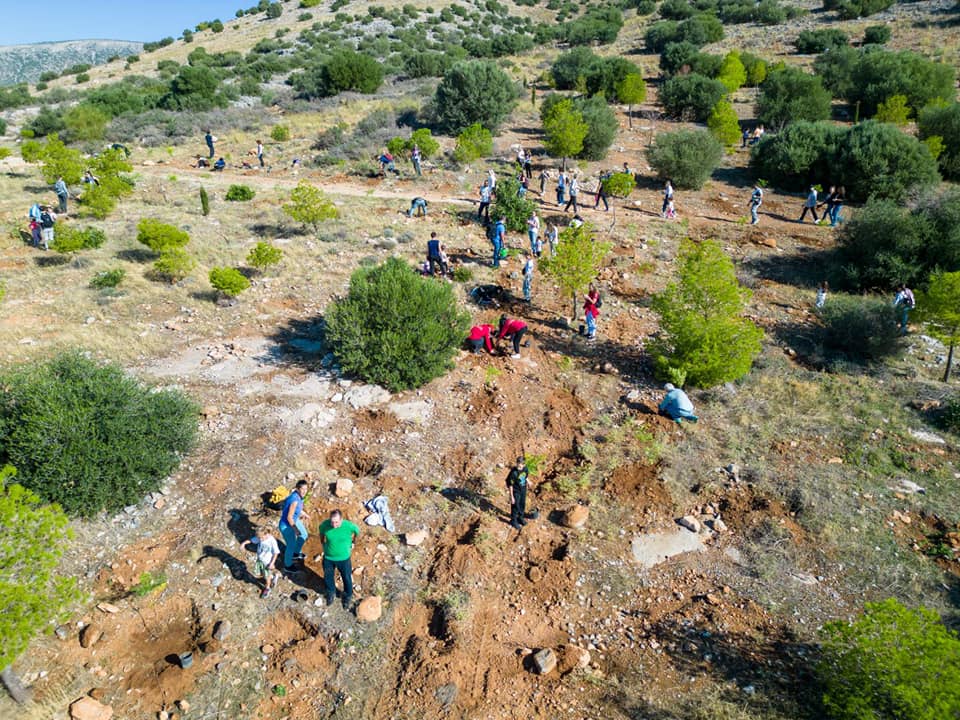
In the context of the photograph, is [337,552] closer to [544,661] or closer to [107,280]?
[544,661]

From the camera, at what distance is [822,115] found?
32.5 m

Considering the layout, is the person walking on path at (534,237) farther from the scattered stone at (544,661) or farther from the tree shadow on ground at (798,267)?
the scattered stone at (544,661)

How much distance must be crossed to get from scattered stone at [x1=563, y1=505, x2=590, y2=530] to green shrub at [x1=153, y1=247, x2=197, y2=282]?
12063mm

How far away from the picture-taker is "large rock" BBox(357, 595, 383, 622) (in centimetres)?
732

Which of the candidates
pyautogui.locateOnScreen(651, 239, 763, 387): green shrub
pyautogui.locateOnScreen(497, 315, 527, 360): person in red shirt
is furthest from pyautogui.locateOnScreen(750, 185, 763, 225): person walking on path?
pyautogui.locateOnScreen(497, 315, 527, 360): person in red shirt

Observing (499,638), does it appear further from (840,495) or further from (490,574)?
(840,495)

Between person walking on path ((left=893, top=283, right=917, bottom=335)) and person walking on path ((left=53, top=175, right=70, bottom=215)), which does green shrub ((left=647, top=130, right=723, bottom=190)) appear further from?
person walking on path ((left=53, top=175, right=70, bottom=215))

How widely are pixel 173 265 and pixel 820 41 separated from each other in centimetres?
5110

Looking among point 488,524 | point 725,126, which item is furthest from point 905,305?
point 725,126

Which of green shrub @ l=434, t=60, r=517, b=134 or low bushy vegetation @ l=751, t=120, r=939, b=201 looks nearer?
low bushy vegetation @ l=751, t=120, r=939, b=201

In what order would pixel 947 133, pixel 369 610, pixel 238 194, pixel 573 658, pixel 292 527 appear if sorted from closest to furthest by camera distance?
pixel 573 658, pixel 369 610, pixel 292 527, pixel 238 194, pixel 947 133

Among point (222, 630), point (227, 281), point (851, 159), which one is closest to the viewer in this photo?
point (222, 630)

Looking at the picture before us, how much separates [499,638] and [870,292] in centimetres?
1647

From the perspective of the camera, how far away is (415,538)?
27.8 ft
